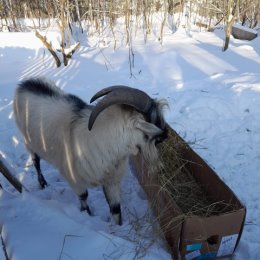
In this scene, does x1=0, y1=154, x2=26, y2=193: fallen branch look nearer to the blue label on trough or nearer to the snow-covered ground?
the snow-covered ground

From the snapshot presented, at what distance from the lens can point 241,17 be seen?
13.1 m

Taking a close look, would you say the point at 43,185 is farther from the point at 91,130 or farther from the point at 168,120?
the point at 168,120

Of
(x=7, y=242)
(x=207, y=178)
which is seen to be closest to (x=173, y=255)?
(x=207, y=178)

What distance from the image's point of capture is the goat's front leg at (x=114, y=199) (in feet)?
9.47

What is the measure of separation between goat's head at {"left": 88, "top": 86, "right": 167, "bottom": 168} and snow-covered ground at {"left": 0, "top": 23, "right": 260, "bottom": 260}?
0.78 m

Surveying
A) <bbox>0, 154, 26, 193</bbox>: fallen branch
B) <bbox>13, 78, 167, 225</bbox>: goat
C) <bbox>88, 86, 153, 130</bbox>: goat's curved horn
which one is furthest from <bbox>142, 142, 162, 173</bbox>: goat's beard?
<bbox>0, 154, 26, 193</bbox>: fallen branch

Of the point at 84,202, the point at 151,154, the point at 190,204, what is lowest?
the point at 84,202

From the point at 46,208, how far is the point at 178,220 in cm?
119

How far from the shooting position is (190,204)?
2857 mm

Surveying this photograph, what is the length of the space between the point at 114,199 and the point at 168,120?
2.07 metres

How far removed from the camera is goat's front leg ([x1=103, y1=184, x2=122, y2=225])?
2.89 metres

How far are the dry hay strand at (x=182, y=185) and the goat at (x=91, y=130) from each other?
0.47m

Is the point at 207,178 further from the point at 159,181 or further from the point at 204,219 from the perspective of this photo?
the point at 204,219

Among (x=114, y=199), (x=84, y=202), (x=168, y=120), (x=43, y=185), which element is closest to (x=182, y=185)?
(x=114, y=199)
